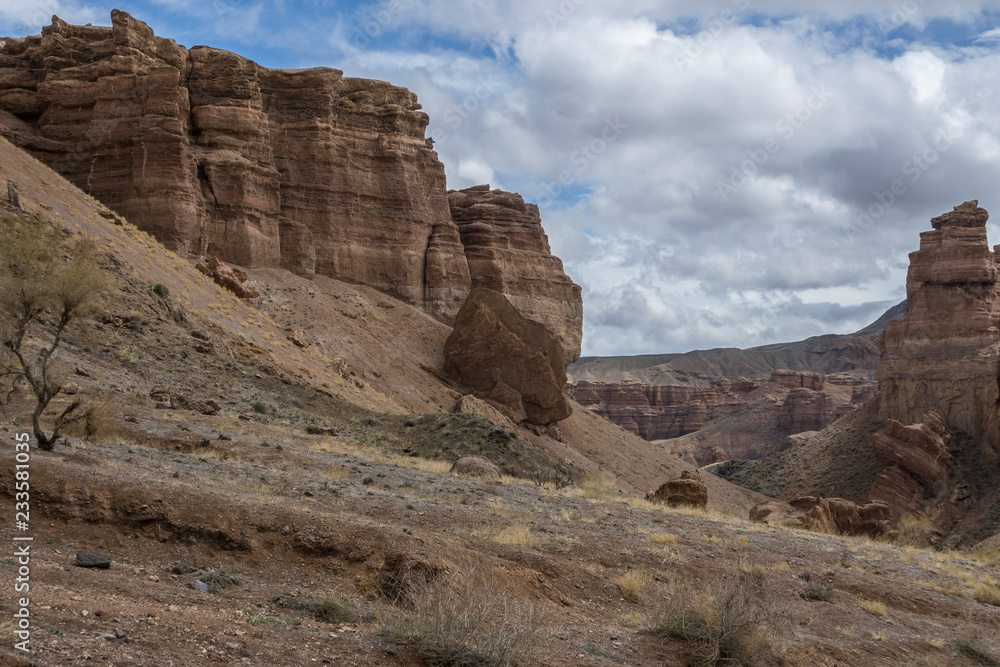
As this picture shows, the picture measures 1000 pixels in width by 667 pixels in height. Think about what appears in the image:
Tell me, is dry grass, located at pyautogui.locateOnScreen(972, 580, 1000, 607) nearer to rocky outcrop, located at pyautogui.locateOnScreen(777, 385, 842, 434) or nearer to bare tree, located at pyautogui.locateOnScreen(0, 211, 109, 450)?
bare tree, located at pyautogui.locateOnScreen(0, 211, 109, 450)

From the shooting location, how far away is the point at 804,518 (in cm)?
2702

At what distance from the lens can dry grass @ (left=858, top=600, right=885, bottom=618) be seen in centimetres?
1098

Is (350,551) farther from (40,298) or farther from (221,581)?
(40,298)

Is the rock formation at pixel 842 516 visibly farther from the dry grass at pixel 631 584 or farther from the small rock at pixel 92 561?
the small rock at pixel 92 561

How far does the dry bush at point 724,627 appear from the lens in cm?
776

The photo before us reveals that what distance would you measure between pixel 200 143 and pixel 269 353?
49.8ft

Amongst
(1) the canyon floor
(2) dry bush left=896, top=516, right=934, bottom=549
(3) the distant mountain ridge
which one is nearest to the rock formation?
(2) dry bush left=896, top=516, right=934, bottom=549

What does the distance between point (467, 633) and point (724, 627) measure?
277 centimetres

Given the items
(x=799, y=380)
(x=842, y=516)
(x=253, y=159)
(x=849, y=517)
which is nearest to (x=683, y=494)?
(x=842, y=516)

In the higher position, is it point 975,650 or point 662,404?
point 662,404

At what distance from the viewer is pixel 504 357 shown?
39781mm

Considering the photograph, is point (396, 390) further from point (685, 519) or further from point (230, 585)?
point (230, 585)

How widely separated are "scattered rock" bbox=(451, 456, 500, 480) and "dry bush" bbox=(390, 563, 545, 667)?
37.5ft

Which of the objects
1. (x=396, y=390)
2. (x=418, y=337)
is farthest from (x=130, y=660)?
(x=418, y=337)
